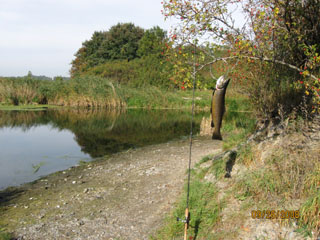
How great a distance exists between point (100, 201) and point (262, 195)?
3182 millimetres

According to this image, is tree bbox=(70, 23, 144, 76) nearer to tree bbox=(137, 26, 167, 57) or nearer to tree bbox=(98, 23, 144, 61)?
tree bbox=(98, 23, 144, 61)

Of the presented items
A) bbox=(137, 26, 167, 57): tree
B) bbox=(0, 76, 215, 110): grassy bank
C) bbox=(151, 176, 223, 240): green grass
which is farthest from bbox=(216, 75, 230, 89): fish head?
bbox=(137, 26, 167, 57): tree

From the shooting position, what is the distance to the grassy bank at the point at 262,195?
3836 mm

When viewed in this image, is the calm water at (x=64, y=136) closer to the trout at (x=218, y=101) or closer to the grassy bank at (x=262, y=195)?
the grassy bank at (x=262, y=195)

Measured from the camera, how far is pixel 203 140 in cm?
1217

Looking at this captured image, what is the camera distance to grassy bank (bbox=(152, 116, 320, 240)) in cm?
384

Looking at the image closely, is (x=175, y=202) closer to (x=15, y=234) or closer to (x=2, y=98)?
(x=15, y=234)

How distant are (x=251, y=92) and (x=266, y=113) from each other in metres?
1.09

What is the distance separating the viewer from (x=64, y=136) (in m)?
14.7

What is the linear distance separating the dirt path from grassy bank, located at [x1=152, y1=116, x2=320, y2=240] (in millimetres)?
590

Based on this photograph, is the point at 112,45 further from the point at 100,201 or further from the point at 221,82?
the point at 221,82

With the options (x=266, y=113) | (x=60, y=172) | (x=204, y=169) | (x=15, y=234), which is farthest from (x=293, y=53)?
(x=60, y=172)

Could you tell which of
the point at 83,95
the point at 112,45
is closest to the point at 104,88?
the point at 83,95

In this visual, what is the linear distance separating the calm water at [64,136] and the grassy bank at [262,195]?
535 cm
